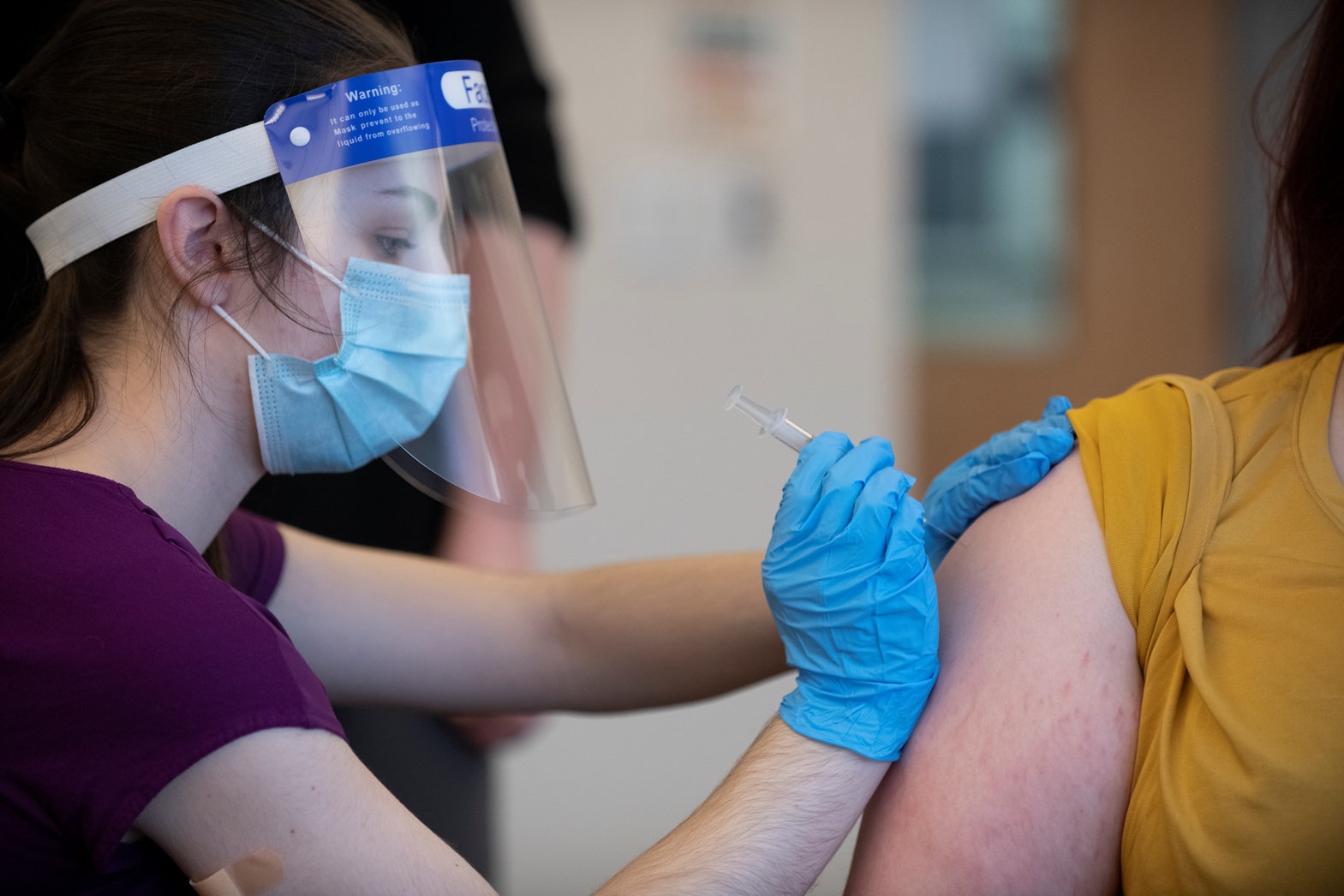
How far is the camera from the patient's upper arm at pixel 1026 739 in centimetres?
82

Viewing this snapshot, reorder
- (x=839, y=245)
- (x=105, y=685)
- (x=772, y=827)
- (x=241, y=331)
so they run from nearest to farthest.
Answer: (x=105, y=685) < (x=772, y=827) < (x=241, y=331) < (x=839, y=245)

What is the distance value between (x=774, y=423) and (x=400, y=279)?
37 cm

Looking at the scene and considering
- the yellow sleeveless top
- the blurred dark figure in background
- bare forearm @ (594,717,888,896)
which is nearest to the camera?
the yellow sleeveless top

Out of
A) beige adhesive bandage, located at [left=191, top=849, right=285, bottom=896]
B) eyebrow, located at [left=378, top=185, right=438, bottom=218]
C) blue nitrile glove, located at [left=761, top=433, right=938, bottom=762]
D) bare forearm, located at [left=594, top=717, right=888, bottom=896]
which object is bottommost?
bare forearm, located at [left=594, top=717, right=888, bottom=896]

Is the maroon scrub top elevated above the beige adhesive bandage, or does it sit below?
above

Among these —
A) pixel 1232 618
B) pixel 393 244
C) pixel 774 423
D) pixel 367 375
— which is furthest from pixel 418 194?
pixel 1232 618

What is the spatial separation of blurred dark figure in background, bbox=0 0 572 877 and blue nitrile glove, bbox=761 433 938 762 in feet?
2.88

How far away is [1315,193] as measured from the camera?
0.95 meters

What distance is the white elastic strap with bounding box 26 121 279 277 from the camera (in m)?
0.92

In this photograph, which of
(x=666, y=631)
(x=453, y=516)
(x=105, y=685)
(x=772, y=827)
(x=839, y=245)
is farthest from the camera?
(x=839, y=245)

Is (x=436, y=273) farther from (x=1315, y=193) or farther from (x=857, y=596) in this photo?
(x=1315, y=193)

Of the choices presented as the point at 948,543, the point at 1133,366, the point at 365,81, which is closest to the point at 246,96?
the point at 365,81

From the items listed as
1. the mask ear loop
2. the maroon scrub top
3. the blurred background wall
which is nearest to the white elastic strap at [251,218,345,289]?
the mask ear loop

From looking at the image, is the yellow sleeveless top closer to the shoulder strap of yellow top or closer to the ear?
the shoulder strap of yellow top
